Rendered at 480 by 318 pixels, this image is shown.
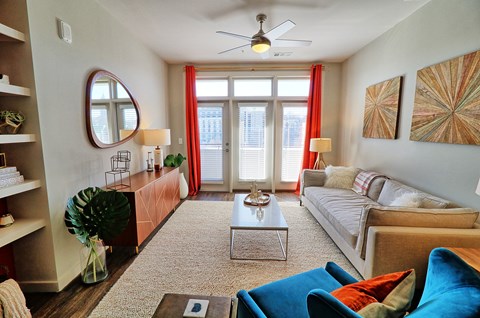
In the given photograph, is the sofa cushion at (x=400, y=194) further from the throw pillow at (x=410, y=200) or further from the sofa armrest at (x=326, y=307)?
the sofa armrest at (x=326, y=307)

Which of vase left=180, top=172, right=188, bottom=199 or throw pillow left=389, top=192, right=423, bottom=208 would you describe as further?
vase left=180, top=172, right=188, bottom=199

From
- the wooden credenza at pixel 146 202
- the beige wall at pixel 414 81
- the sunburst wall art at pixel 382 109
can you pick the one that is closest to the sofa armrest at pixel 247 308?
the wooden credenza at pixel 146 202

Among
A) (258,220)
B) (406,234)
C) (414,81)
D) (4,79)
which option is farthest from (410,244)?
(4,79)

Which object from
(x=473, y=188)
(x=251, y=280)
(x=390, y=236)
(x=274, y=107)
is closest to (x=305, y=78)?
(x=274, y=107)

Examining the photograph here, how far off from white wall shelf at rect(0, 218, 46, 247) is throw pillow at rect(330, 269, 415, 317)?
221 centimetres

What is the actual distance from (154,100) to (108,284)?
3129mm

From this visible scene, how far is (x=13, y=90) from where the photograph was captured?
167 centimetres

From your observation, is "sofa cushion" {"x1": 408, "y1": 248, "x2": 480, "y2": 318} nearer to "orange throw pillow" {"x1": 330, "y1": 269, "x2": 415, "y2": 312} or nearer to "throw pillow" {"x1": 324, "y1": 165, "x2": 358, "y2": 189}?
"orange throw pillow" {"x1": 330, "y1": 269, "x2": 415, "y2": 312}

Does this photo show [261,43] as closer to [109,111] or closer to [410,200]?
[109,111]

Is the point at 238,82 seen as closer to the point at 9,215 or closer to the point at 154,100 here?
the point at 154,100

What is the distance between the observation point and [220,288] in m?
2.01

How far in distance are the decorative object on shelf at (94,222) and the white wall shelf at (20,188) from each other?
0.92 feet

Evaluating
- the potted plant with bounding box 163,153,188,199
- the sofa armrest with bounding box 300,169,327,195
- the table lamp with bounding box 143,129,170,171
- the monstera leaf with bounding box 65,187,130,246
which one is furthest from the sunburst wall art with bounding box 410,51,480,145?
the potted plant with bounding box 163,153,188,199

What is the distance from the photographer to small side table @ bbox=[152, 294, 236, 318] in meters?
1.16
